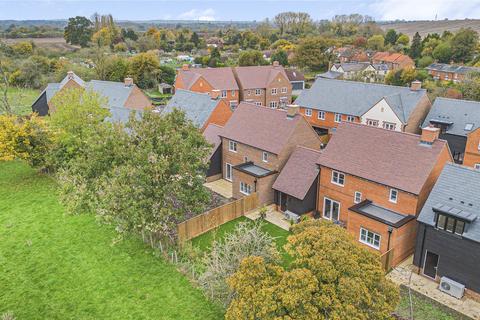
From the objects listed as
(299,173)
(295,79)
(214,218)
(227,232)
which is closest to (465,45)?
(295,79)

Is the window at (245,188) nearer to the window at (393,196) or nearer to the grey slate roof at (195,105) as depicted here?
the grey slate roof at (195,105)

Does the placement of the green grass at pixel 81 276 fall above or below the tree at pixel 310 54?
below

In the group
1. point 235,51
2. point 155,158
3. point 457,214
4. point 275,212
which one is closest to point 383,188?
point 457,214

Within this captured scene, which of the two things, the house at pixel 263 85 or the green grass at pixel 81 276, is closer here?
the green grass at pixel 81 276

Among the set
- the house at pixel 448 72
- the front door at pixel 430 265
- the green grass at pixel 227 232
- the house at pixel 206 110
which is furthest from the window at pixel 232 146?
the house at pixel 448 72

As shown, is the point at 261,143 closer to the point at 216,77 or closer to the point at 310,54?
the point at 216,77

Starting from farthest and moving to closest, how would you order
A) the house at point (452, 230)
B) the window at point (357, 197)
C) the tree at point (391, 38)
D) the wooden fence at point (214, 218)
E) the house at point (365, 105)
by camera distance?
→ the tree at point (391, 38), the house at point (365, 105), the window at point (357, 197), the wooden fence at point (214, 218), the house at point (452, 230)
